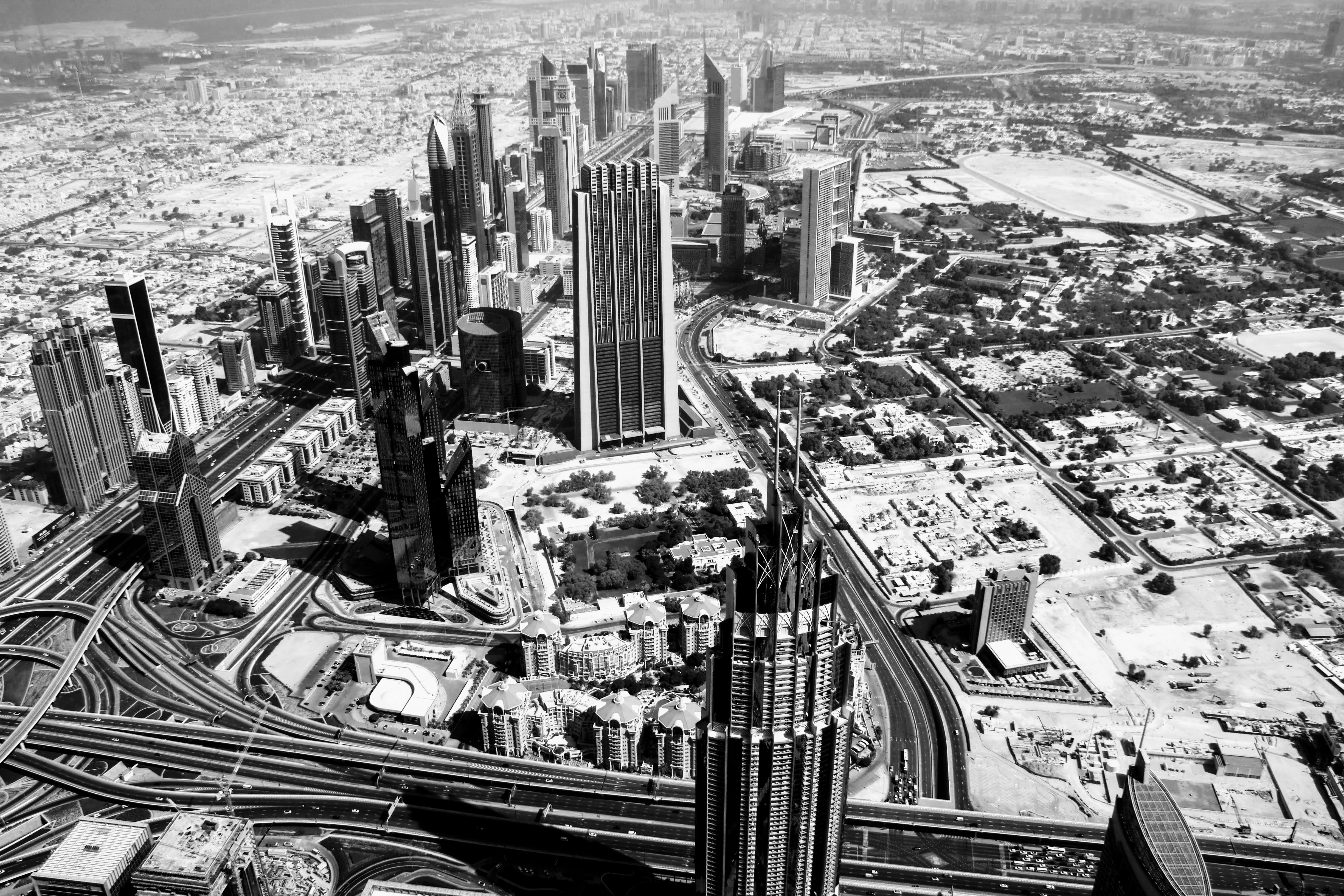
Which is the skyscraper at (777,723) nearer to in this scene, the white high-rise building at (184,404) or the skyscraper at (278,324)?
the white high-rise building at (184,404)

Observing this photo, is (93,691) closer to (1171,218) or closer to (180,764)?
(180,764)

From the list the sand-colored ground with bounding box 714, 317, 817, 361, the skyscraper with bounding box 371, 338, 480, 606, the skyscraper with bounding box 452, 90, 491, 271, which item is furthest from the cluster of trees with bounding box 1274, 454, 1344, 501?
the skyscraper with bounding box 452, 90, 491, 271

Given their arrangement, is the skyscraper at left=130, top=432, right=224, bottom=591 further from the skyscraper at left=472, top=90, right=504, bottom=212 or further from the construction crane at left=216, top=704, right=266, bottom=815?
the skyscraper at left=472, top=90, right=504, bottom=212

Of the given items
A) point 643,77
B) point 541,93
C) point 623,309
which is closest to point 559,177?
point 541,93

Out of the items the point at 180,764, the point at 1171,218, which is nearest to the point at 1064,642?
the point at 180,764

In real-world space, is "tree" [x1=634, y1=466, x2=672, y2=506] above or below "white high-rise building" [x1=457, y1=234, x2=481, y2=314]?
below

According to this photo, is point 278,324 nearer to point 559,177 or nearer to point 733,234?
point 559,177

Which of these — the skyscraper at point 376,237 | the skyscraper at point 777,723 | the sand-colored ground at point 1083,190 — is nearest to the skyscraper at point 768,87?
the sand-colored ground at point 1083,190
